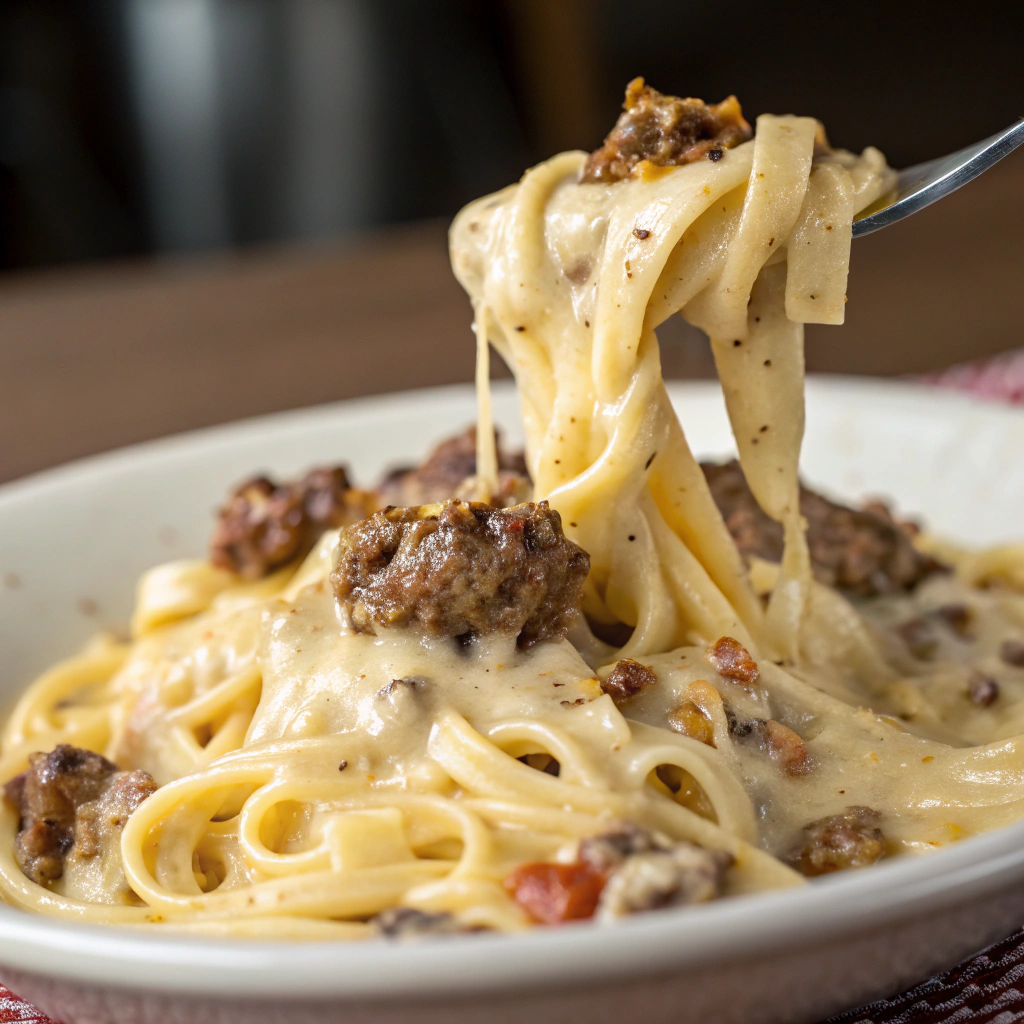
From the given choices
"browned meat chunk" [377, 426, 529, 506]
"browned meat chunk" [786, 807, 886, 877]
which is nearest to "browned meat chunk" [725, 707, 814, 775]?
"browned meat chunk" [786, 807, 886, 877]

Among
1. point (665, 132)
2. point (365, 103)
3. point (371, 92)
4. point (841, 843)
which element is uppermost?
point (371, 92)

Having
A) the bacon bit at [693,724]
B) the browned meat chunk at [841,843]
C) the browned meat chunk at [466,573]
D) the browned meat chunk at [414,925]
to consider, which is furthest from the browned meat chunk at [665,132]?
the browned meat chunk at [414,925]

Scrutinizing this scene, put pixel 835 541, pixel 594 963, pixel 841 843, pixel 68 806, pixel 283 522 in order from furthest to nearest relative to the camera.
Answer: pixel 283 522 → pixel 835 541 → pixel 68 806 → pixel 841 843 → pixel 594 963

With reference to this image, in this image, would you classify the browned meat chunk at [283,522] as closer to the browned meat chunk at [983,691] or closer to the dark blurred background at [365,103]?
the browned meat chunk at [983,691]

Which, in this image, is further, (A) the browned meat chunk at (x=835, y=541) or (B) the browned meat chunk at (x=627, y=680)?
(A) the browned meat chunk at (x=835, y=541)

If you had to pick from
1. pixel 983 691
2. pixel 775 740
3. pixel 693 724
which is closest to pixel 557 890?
pixel 693 724

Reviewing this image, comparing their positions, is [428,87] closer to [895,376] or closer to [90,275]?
[90,275]

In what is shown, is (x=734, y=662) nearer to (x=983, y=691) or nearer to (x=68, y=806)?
(x=983, y=691)
